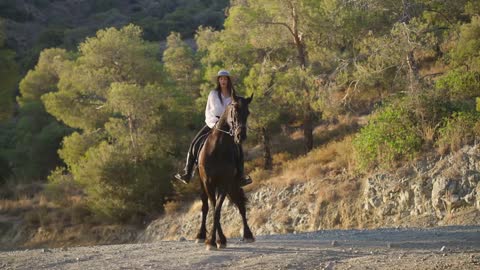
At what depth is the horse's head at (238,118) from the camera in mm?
9578

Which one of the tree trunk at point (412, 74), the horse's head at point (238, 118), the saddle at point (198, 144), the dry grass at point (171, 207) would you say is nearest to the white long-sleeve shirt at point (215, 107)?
the saddle at point (198, 144)

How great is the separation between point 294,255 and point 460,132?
11.9 meters

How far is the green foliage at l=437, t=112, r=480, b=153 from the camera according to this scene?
1888cm

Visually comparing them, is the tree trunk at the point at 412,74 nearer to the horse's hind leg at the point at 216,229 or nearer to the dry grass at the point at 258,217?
the dry grass at the point at 258,217

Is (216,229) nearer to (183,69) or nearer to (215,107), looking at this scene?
(215,107)

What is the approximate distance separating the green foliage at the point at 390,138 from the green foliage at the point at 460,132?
3.02ft

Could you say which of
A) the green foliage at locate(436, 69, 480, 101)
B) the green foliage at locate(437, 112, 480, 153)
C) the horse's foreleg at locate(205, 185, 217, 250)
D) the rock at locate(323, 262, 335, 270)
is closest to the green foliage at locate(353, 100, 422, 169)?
the green foliage at locate(437, 112, 480, 153)

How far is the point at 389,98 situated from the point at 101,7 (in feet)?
258

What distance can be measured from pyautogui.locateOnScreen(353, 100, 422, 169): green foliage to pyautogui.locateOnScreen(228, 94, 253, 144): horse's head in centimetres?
1121

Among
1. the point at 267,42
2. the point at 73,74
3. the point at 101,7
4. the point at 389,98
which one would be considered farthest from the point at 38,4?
the point at 389,98

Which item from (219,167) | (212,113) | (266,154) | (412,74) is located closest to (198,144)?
(212,113)

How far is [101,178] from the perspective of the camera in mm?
29031

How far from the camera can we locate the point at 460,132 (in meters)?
19.0

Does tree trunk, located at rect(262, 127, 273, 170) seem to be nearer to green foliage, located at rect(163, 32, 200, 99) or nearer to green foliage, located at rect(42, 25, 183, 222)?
green foliage, located at rect(42, 25, 183, 222)
